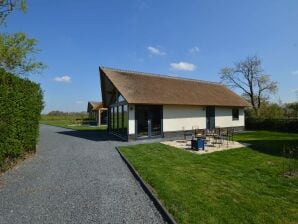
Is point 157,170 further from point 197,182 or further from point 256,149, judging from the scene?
point 256,149

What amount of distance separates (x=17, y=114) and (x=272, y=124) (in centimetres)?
2369

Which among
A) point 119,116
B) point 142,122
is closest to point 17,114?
point 142,122

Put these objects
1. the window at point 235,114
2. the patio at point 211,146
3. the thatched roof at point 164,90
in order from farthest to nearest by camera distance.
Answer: the window at point 235,114 < the thatched roof at point 164,90 < the patio at point 211,146

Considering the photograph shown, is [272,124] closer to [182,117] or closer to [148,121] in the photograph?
[182,117]

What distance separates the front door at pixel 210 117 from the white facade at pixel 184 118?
45 centimetres

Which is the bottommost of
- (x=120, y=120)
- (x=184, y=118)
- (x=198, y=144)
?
(x=198, y=144)

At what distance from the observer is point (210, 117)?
66.4ft

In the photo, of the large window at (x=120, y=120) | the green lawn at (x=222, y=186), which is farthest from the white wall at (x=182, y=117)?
the green lawn at (x=222, y=186)

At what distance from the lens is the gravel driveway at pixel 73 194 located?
180 inches

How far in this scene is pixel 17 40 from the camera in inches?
679

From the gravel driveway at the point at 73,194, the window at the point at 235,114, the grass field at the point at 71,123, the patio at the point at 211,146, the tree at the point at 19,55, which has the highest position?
the tree at the point at 19,55

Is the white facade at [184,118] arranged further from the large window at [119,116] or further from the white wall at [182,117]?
the large window at [119,116]

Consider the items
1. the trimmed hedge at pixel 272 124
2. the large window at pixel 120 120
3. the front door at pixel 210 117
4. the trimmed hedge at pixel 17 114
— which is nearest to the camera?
the trimmed hedge at pixel 17 114

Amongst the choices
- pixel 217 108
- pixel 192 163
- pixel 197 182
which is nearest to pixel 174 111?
pixel 217 108
